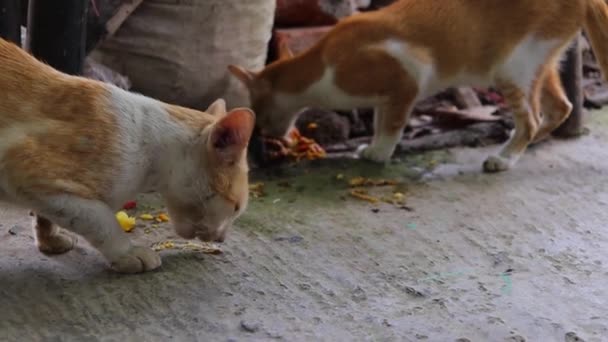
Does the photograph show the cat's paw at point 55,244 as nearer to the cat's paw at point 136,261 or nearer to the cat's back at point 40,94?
the cat's paw at point 136,261

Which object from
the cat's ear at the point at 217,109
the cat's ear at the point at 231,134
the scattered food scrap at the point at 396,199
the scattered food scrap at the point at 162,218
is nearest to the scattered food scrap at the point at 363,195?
the scattered food scrap at the point at 396,199

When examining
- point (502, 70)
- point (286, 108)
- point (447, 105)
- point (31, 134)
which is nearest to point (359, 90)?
point (286, 108)

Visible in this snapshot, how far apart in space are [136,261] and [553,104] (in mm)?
2403

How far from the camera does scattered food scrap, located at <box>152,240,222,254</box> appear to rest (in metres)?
2.93

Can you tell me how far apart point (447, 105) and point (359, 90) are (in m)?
1.10

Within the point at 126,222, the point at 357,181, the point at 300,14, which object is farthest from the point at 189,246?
the point at 300,14

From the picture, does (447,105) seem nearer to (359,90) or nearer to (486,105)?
(486,105)

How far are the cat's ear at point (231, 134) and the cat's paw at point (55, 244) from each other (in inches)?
24.6

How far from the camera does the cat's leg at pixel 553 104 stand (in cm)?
424

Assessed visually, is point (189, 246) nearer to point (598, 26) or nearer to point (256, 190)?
point (256, 190)

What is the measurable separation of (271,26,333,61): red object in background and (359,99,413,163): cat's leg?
717mm

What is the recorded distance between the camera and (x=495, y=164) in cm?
398

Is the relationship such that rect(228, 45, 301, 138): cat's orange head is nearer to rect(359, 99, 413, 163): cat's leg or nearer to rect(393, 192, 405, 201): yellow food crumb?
rect(359, 99, 413, 163): cat's leg

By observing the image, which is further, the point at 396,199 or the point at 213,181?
the point at 396,199
